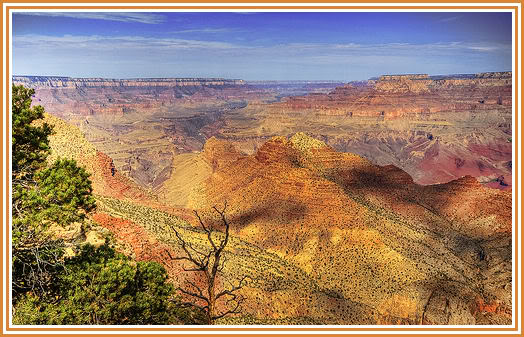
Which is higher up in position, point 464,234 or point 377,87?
point 377,87

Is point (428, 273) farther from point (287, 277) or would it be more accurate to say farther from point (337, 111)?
point (337, 111)

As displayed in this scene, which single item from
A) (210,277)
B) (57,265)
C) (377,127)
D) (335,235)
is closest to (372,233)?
(335,235)

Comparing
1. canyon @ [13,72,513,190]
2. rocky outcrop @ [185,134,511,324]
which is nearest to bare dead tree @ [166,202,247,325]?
rocky outcrop @ [185,134,511,324]

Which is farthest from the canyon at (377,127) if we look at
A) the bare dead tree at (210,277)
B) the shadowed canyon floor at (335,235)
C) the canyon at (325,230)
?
the bare dead tree at (210,277)

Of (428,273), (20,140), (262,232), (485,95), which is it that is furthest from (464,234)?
(485,95)

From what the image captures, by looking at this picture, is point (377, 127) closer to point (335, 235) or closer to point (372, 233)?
point (372, 233)

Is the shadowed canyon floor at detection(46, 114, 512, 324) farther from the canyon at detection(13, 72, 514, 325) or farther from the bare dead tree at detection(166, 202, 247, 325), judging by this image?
the bare dead tree at detection(166, 202, 247, 325)

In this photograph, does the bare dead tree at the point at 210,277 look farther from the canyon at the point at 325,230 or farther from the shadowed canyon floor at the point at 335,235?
the canyon at the point at 325,230

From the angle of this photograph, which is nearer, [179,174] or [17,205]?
[17,205]
